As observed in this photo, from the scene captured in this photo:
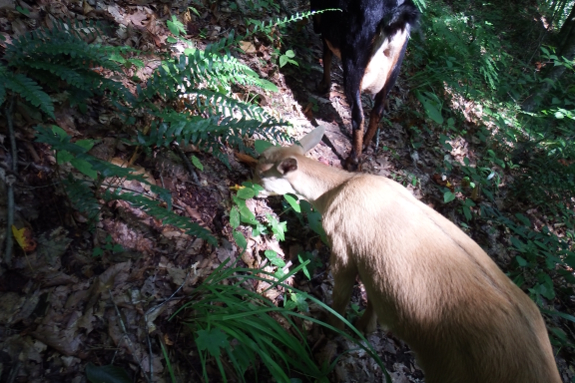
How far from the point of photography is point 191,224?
102 inches

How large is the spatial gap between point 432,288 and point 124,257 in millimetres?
2182

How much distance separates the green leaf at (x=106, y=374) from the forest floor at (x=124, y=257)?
5.5 inches

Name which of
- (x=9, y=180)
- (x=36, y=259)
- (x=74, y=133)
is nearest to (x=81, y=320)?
(x=36, y=259)

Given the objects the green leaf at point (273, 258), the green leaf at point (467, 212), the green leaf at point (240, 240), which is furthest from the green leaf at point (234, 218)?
the green leaf at point (467, 212)

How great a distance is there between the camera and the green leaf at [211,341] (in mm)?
2219

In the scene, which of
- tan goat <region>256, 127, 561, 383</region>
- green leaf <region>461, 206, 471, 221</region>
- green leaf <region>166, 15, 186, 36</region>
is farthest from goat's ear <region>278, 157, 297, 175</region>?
green leaf <region>461, 206, 471, 221</region>

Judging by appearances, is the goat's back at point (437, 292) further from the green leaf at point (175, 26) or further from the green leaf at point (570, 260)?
the green leaf at point (175, 26)

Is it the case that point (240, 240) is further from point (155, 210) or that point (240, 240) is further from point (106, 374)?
point (106, 374)

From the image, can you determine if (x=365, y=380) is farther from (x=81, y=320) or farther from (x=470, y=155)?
(x=470, y=155)

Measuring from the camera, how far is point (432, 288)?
2.46m

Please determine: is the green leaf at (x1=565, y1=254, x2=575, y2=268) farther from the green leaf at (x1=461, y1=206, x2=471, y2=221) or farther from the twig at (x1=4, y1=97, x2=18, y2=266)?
the twig at (x1=4, y1=97, x2=18, y2=266)

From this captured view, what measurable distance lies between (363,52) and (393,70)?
0.47 meters

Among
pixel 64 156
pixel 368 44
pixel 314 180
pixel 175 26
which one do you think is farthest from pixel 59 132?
pixel 368 44

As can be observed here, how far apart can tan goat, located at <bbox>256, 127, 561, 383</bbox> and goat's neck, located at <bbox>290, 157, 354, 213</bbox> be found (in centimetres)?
12
